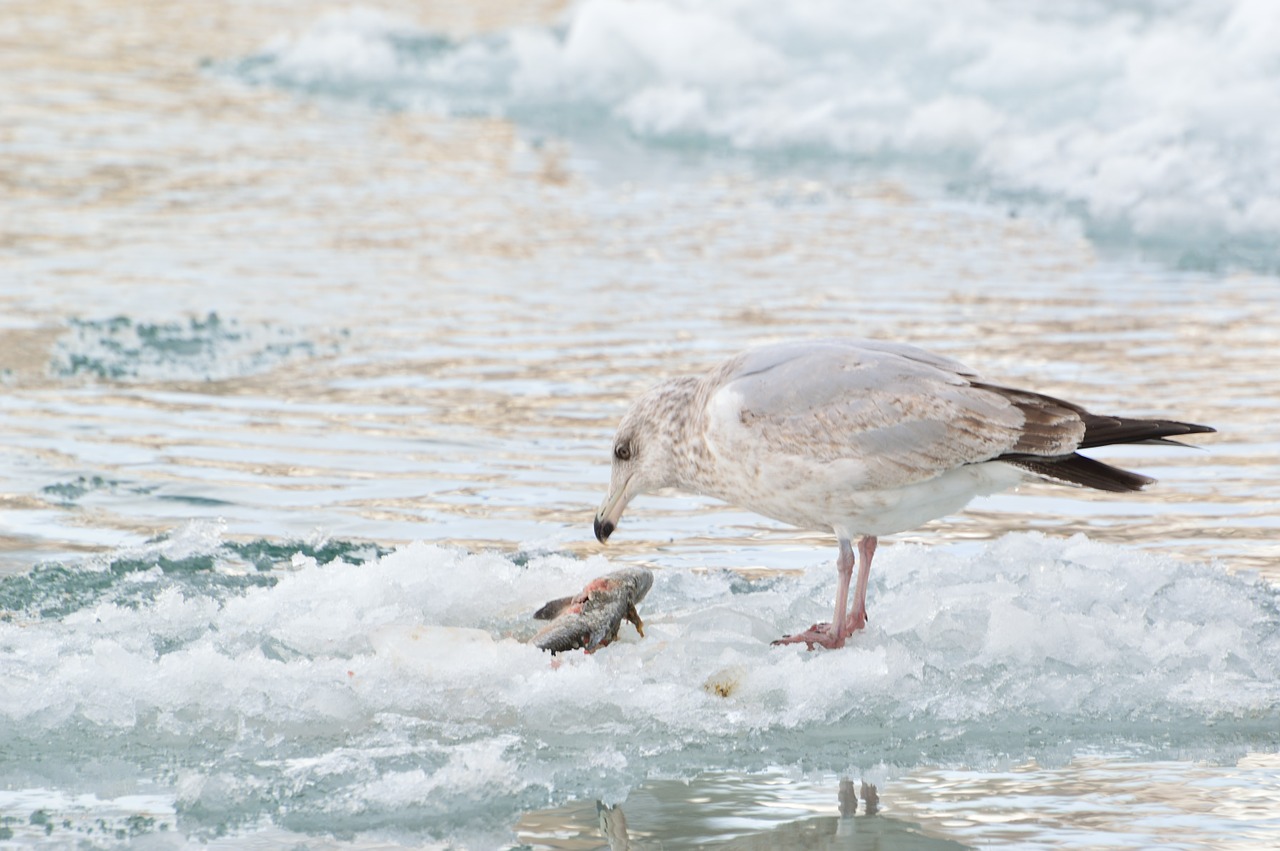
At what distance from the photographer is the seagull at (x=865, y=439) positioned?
4.98 m

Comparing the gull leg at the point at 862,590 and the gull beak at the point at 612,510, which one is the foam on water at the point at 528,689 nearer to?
the gull leg at the point at 862,590

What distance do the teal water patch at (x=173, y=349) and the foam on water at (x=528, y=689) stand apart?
3.94 m

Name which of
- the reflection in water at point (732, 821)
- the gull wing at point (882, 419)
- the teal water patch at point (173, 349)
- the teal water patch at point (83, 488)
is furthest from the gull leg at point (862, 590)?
the teal water patch at point (173, 349)

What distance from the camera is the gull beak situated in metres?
5.54

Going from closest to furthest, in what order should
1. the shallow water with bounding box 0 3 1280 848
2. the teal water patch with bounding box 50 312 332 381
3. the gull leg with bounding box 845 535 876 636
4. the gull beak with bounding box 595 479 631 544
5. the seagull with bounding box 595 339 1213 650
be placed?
the shallow water with bounding box 0 3 1280 848
the seagull with bounding box 595 339 1213 650
the gull leg with bounding box 845 535 876 636
the gull beak with bounding box 595 479 631 544
the teal water patch with bounding box 50 312 332 381

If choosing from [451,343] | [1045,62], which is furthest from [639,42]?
[451,343]

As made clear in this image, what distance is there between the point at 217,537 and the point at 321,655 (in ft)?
4.41

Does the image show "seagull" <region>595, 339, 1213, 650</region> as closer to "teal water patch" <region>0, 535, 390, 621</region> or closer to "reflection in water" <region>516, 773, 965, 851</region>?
"reflection in water" <region>516, 773, 965, 851</region>

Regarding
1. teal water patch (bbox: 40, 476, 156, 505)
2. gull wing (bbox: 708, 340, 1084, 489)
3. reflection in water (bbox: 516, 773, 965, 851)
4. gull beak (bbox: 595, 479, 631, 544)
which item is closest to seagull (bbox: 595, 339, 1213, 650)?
gull wing (bbox: 708, 340, 1084, 489)

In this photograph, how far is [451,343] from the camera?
10.1 meters

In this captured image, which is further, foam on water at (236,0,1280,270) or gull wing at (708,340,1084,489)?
foam on water at (236,0,1280,270)

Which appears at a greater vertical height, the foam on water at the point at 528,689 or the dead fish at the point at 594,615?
the dead fish at the point at 594,615

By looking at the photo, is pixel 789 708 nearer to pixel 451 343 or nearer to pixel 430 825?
pixel 430 825

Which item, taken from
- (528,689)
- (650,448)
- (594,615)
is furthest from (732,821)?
(650,448)
